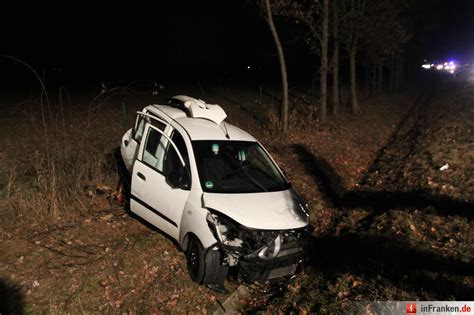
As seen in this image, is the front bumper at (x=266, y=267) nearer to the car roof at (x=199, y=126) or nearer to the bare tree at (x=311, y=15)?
the car roof at (x=199, y=126)

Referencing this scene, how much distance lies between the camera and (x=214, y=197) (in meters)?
5.45

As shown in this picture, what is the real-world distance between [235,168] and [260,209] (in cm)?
119

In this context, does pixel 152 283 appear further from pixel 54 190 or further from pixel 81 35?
pixel 81 35

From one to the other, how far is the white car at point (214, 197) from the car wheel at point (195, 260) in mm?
14

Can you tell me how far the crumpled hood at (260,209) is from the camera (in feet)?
17.0

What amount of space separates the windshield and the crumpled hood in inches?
7.6

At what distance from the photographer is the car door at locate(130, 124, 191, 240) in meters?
5.77

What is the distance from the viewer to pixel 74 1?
4162 centimetres

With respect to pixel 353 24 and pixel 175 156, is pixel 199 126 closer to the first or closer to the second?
pixel 175 156

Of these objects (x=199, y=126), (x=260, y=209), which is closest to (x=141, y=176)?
(x=199, y=126)

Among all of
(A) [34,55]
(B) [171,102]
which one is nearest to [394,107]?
(B) [171,102]

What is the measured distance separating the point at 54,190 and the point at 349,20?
1836cm

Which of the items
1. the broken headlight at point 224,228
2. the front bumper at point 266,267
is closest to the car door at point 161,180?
the broken headlight at point 224,228

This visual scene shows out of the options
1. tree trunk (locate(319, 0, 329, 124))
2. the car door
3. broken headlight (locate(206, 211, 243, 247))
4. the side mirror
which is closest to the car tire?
broken headlight (locate(206, 211, 243, 247))
